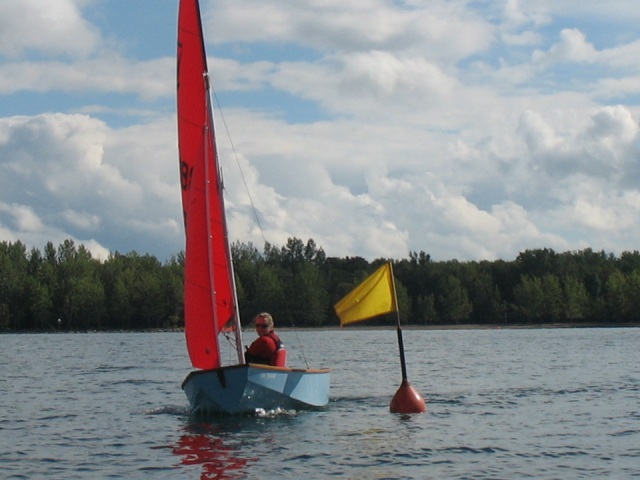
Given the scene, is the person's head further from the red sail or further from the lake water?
the lake water

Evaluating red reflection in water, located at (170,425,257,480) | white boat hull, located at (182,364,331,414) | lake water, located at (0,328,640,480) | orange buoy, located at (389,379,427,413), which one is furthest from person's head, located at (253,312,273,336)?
orange buoy, located at (389,379,427,413)

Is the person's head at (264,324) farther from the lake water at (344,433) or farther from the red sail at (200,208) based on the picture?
the lake water at (344,433)

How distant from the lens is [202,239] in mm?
25000

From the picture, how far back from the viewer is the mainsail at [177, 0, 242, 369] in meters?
25.0

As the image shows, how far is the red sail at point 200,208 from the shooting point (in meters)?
25.0

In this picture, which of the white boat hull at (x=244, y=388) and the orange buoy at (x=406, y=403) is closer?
the white boat hull at (x=244, y=388)

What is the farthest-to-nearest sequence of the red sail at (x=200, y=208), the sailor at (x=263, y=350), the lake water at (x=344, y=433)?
1. the sailor at (x=263, y=350)
2. the red sail at (x=200, y=208)
3. the lake water at (x=344, y=433)

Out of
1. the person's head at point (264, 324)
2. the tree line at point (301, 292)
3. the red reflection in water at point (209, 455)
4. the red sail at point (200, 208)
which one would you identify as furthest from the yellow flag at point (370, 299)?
the tree line at point (301, 292)

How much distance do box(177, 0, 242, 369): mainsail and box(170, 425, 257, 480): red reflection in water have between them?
2.37 m

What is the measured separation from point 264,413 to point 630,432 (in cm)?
858

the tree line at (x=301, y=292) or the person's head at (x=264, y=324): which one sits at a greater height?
the tree line at (x=301, y=292)

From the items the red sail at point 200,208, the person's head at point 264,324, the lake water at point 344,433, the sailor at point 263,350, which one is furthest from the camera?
the person's head at point 264,324

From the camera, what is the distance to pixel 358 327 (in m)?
166

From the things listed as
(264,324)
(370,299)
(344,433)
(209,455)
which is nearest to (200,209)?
(264,324)
